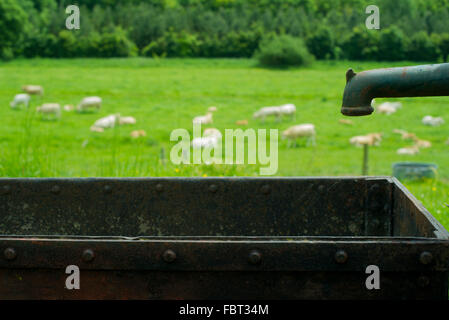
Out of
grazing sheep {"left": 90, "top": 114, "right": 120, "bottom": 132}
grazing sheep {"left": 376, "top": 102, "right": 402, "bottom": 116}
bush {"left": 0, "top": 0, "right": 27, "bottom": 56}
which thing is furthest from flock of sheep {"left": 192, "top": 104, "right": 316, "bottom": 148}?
bush {"left": 0, "top": 0, "right": 27, "bottom": 56}

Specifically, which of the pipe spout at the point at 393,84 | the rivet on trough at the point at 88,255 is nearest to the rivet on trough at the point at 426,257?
the pipe spout at the point at 393,84

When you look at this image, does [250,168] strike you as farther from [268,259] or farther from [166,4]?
[166,4]

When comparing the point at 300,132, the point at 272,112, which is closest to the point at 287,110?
the point at 272,112

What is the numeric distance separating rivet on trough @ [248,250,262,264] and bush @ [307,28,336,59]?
28.0 m

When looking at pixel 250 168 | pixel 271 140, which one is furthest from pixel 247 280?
pixel 271 140

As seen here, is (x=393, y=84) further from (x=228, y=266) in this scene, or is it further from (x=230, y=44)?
(x=230, y=44)

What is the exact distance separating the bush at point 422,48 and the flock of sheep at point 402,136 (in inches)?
85.8

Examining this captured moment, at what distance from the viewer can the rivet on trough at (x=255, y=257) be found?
151 cm

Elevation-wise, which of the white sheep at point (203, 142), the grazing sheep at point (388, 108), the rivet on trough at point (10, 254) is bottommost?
the grazing sheep at point (388, 108)

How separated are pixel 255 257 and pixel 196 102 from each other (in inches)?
983

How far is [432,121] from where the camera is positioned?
70.9 ft

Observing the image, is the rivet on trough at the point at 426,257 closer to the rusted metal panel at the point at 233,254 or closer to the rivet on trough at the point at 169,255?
the rusted metal panel at the point at 233,254

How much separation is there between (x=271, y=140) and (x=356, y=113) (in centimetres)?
1766
